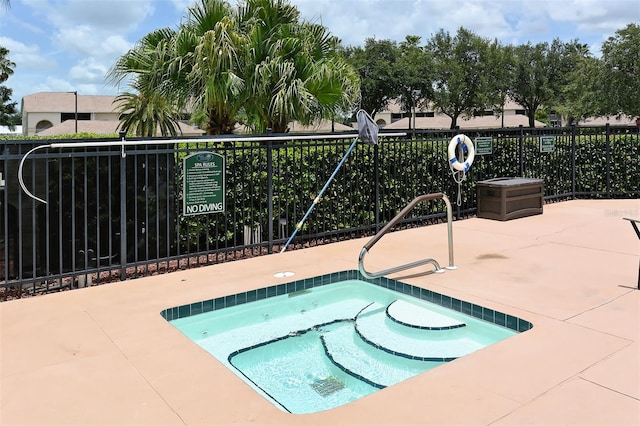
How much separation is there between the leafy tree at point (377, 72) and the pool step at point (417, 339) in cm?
3524

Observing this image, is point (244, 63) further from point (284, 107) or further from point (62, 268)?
point (62, 268)

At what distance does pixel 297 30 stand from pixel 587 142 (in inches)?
287

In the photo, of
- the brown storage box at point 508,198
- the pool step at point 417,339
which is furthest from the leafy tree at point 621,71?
the pool step at point 417,339

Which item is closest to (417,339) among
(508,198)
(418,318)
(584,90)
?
(418,318)

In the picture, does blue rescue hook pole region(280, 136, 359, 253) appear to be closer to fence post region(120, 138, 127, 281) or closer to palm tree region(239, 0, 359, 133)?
palm tree region(239, 0, 359, 133)

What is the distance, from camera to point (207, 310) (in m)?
4.83

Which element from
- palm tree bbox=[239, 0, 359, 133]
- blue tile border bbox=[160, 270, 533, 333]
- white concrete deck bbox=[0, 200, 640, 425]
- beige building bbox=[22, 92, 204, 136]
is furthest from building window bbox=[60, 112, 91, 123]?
blue tile border bbox=[160, 270, 533, 333]

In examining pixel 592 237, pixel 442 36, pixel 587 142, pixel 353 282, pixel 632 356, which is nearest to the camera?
pixel 632 356

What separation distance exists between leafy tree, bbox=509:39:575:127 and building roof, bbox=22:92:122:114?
3758 centimetres

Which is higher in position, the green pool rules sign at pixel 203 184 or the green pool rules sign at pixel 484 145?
the green pool rules sign at pixel 484 145

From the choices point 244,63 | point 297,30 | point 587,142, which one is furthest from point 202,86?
point 587,142

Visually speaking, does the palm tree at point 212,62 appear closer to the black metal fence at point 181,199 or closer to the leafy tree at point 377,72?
the black metal fence at point 181,199

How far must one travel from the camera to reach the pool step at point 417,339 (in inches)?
161

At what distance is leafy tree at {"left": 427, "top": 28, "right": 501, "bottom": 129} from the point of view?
40.1m
